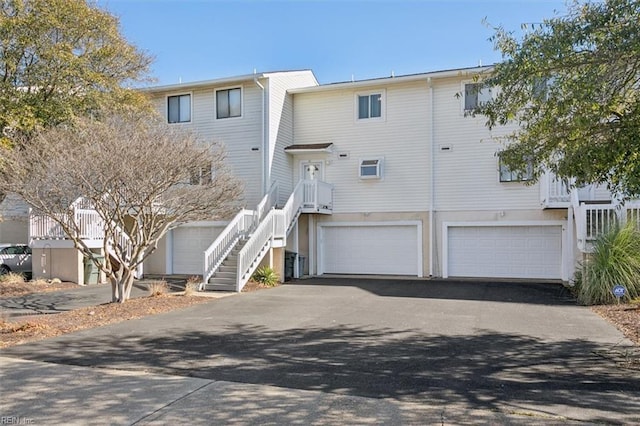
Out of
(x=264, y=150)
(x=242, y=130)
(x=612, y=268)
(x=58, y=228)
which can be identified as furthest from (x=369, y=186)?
A: (x=58, y=228)

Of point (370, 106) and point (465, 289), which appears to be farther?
point (370, 106)

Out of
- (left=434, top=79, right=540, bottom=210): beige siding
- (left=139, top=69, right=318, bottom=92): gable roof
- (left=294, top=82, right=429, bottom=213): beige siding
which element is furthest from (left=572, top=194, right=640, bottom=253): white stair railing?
(left=139, top=69, right=318, bottom=92): gable roof

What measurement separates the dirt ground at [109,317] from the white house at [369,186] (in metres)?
3.84

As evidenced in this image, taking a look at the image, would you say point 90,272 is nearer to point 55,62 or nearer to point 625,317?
point 55,62

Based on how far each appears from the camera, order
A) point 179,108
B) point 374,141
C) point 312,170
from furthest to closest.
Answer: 1. point 179,108
2. point 312,170
3. point 374,141

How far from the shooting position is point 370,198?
18.7m

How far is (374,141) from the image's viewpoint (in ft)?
61.1

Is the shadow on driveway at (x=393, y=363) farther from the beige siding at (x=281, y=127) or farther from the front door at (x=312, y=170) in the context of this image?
the front door at (x=312, y=170)

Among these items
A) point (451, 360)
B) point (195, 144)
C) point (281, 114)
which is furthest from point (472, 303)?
point (281, 114)

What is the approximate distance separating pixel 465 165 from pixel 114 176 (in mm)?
11763

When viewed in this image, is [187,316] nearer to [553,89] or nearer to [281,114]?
[553,89]

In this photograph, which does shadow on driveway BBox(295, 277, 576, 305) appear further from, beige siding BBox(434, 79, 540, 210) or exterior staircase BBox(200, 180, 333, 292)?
beige siding BBox(434, 79, 540, 210)

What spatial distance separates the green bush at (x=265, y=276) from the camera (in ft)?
52.3

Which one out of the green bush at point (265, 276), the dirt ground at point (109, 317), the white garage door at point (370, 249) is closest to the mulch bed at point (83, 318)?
the dirt ground at point (109, 317)
